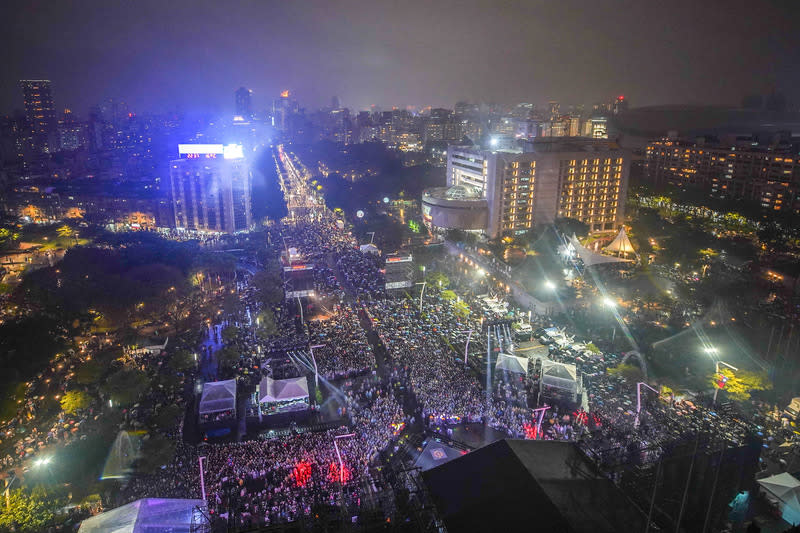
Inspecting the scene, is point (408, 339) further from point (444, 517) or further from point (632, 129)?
point (632, 129)

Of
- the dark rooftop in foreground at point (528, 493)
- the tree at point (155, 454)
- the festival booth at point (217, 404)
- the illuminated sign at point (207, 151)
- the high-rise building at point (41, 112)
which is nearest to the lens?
the dark rooftop in foreground at point (528, 493)

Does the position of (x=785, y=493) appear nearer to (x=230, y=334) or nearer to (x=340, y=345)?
(x=340, y=345)

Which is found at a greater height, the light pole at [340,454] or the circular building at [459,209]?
the circular building at [459,209]

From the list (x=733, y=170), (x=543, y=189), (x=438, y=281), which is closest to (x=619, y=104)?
(x=733, y=170)

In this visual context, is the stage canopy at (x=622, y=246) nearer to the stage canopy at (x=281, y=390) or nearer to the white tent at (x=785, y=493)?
the white tent at (x=785, y=493)

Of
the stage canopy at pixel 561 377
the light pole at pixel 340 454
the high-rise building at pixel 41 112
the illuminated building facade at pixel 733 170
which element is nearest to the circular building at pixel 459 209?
the stage canopy at pixel 561 377

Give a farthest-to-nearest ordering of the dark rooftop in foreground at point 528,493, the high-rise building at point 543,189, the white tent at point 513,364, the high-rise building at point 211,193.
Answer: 1. the high-rise building at point 211,193
2. the high-rise building at point 543,189
3. the white tent at point 513,364
4. the dark rooftop in foreground at point 528,493

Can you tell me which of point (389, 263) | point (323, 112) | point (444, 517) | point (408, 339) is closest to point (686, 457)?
point (444, 517)

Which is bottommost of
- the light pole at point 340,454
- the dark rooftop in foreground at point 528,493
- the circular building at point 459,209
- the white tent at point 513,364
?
the light pole at point 340,454
